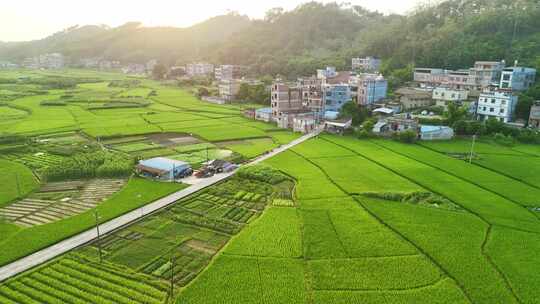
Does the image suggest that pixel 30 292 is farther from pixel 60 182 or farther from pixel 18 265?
pixel 60 182

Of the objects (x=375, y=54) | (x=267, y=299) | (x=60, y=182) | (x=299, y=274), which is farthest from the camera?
(x=375, y=54)

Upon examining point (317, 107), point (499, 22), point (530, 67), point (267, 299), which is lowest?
point (267, 299)

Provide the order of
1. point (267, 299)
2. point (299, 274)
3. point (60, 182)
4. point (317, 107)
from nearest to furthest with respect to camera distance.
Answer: point (267, 299) < point (299, 274) < point (60, 182) < point (317, 107)

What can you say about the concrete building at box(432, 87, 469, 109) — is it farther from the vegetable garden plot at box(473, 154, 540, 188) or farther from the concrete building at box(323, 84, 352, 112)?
the vegetable garden plot at box(473, 154, 540, 188)

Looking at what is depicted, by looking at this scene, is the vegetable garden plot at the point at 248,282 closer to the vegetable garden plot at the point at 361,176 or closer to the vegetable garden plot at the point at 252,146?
the vegetable garden plot at the point at 361,176

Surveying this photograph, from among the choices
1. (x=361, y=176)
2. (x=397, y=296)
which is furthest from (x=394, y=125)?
(x=397, y=296)

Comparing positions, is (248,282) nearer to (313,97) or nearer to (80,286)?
(80,286)

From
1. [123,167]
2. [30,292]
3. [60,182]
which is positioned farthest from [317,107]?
[30,292]

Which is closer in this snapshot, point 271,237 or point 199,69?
point 271,237
